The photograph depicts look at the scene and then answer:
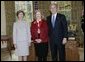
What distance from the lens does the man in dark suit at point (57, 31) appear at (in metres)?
4.09

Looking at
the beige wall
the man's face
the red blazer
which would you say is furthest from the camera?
the beige wall

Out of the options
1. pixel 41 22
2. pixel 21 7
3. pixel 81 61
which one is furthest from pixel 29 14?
pixel 41 22

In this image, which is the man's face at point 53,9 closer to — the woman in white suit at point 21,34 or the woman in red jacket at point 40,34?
the woman in red jacket at point 40,34

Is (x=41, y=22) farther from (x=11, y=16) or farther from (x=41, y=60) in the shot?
(x=11, y=16)

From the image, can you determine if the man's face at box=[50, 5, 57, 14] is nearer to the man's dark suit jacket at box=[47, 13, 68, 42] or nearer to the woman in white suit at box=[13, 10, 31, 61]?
the man's dark suit jacket at box=[47, 13, 68, 42]

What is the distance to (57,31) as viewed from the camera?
4.10 meters

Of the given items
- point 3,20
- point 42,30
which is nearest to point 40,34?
point 42,30

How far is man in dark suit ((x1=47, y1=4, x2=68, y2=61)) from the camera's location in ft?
13.4

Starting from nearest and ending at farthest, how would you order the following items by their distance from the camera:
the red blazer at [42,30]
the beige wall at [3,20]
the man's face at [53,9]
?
the man's face at [53,9]
the red blazer at [42,30]
the beige wall at [3,20]

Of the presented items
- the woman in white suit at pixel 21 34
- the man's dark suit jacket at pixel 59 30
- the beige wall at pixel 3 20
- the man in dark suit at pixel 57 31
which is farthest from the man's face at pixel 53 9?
the beige wall at pixel 3 20

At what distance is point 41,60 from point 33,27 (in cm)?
61

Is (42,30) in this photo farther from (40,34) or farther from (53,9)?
(53,9)

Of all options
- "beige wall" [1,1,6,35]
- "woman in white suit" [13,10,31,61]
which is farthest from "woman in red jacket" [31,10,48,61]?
"beige wall" [1,1,6,35]

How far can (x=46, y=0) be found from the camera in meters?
7.64
